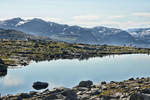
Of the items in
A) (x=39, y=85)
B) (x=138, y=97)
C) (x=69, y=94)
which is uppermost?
(x=138, y=97)

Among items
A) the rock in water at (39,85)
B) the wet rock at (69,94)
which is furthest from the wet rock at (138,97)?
the rock in water at (39,85)

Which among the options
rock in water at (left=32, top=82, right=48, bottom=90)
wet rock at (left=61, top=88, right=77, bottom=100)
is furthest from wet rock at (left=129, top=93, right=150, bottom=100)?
rock in water at (left=32, top=82, right=48, bottom=90)

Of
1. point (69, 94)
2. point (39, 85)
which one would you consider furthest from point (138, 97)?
point (39, 85)

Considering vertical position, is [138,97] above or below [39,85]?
above

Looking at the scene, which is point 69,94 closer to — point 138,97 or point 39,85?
point 138,97

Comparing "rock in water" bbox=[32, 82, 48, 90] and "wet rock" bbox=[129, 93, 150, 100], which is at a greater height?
"wet rock" bbox=[129, 93, 150, 100]

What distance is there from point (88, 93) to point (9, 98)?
22955 mm

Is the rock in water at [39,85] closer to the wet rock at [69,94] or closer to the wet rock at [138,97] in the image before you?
the wet rock at [69,94]

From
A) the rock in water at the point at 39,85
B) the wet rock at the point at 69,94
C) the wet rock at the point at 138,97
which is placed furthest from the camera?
the rock in water at the point at 39,85

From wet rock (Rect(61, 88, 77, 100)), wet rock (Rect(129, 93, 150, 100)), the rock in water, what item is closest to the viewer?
wet rock (Rect(129, 93, 150, 100))

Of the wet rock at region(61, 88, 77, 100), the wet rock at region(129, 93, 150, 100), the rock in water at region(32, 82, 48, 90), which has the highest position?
the wet rock at region(129, 93, 150, 100)

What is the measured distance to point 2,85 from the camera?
11419cm

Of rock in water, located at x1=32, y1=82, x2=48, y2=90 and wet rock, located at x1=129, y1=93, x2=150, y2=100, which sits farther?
rock in water, located at x1=32, y1=82, x2=48, y2=90

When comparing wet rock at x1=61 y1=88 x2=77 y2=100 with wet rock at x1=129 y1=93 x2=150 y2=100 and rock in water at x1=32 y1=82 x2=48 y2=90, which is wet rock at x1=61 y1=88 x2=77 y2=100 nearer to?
wet rock at x1=129 y1=93 x2=150 y2=100
